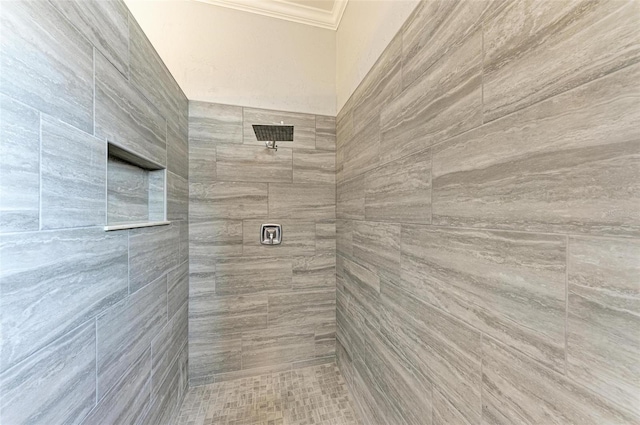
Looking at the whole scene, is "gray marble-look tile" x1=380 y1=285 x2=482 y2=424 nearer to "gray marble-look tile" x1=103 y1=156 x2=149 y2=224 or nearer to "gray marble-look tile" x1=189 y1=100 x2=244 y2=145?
"gray marble-look tile" x1=103 y1=156 x2=149 y2=224

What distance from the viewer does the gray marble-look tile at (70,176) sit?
1.80 ft

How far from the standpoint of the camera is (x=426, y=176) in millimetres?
804

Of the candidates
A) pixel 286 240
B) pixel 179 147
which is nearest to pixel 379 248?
pixel 286 240

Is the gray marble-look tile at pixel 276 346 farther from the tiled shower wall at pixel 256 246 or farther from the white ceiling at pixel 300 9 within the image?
the white ceiling at pixel 300 9

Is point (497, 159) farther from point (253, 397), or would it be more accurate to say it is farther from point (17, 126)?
point (253, 397)

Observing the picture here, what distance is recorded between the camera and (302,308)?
1.70 metres

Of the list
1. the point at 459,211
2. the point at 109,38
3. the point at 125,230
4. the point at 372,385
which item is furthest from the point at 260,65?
the point at 372,385

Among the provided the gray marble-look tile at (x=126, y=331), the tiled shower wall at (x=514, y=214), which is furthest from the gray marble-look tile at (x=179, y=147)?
the tiled shower wall at (x=514, y=214)

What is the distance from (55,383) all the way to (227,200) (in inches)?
44.5

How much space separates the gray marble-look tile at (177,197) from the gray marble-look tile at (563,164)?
52.2 inches

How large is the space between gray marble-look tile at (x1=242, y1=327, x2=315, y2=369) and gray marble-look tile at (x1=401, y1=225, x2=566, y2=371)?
119cm

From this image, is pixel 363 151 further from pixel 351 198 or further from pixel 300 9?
pixel 300 9

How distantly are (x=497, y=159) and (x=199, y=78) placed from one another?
5.74 feet

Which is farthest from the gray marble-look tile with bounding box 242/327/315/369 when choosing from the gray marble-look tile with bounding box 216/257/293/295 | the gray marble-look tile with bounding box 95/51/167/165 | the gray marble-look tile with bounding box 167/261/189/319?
the gray marble-look tile with bounding box 95/51/167/165
